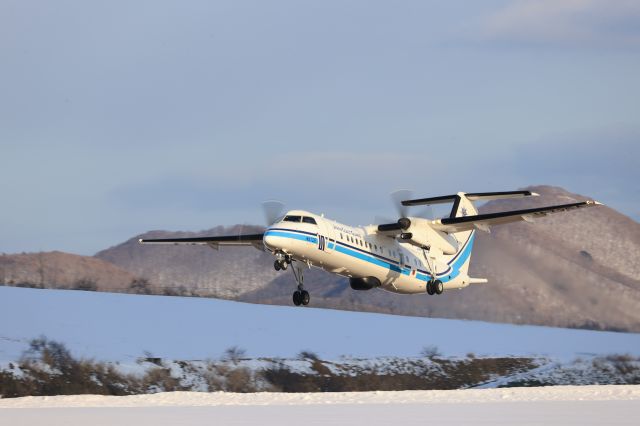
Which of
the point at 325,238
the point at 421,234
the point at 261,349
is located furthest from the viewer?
the point at 261,349

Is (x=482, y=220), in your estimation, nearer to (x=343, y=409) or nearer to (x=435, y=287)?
(x=435, y=287)

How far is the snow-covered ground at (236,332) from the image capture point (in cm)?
5084

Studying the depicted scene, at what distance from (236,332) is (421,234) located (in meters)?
18.5

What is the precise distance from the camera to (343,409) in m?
35.8

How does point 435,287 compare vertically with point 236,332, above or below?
above

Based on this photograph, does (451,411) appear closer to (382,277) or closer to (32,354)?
(382,277)

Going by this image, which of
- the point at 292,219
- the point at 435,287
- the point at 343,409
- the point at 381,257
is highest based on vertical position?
the point at 292,219

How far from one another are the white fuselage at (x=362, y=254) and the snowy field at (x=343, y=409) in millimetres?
4161

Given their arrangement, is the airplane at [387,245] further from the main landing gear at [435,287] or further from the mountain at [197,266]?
the mountain at [197,266]

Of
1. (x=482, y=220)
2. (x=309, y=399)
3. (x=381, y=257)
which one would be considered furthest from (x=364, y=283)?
(x=309, y=399)

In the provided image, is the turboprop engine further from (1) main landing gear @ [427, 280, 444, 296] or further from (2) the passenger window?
(2) the passenger window

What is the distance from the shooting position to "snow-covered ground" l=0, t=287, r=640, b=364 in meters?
50.8

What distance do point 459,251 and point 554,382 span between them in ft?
51.8

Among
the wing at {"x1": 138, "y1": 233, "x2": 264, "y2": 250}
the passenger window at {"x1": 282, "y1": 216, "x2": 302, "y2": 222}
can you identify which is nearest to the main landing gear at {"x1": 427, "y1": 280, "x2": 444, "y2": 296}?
the wing at {"x1": 138, "y1": 233, "x2": 264, "y2": 250}
